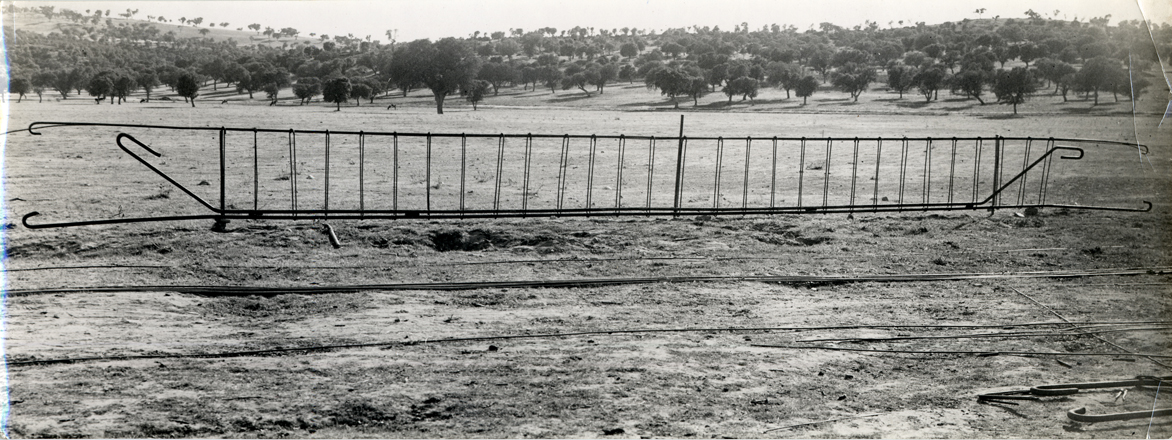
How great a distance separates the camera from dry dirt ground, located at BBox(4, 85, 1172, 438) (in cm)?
573

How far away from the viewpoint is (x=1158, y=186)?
13.9 metres

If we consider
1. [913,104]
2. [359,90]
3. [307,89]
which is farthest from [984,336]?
[307,89]

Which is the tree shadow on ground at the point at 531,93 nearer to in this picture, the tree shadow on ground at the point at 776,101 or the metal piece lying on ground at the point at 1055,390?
the tree shadow on ground at the point at 776,101

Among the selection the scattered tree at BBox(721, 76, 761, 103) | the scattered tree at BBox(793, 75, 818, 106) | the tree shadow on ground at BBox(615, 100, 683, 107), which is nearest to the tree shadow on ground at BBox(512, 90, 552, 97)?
the tree shadow on ground at BBox(615, 100, 683, 107)

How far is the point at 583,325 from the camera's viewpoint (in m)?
7.96

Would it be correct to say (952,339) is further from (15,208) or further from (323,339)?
(15,208)

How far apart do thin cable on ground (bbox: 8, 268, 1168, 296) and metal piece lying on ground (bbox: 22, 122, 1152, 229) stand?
1639 mm

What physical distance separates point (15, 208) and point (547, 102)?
66317 mm

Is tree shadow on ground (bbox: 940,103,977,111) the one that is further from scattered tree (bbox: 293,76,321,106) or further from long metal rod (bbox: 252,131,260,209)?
long metal rod (bbox: 252,131,260,209)

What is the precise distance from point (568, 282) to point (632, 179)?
10003 millimetres

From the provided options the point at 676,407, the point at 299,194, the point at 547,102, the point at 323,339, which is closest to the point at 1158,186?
the point at 676,407

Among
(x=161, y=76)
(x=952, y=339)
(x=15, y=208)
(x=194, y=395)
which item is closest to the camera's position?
(x=194, y=395)

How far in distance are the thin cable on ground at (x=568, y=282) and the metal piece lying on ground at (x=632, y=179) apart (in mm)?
1639

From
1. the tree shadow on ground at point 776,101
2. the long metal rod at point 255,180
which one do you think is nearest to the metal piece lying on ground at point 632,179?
the long metal rod at point 255,180
